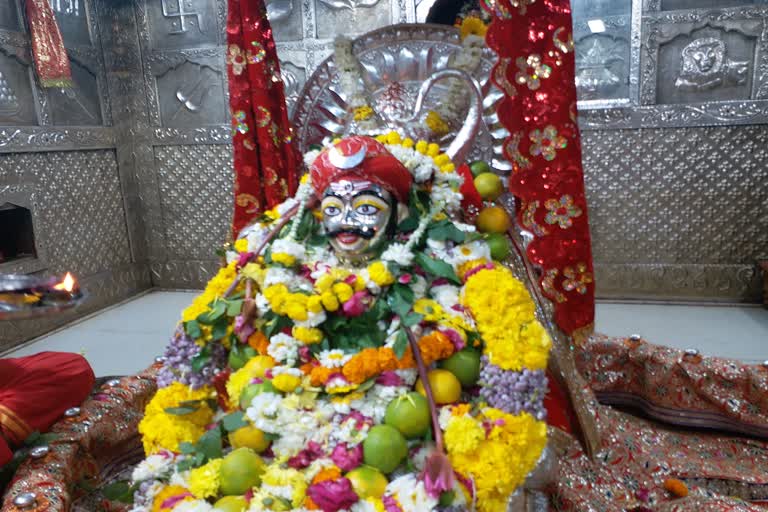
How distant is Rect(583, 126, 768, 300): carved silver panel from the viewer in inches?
187

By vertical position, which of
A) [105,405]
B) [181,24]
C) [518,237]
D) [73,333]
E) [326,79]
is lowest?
[73,333]

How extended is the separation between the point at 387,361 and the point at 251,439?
1.62 ft

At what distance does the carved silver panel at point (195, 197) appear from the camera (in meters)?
5.84

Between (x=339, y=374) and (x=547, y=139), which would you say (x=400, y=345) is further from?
(x=547, y=139)

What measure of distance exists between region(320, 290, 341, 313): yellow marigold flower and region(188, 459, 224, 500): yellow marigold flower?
0.57 metres

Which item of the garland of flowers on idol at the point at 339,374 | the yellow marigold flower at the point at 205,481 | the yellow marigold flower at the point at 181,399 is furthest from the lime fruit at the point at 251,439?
the yellow marigold flower at the point at 181,399

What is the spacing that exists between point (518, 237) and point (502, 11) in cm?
87

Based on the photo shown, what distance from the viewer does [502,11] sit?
7.20ft

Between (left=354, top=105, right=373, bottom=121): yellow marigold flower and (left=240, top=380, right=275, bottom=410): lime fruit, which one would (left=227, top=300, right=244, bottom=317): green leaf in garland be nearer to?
(left=240, top=380, right=275, bottom=410): lime fruit

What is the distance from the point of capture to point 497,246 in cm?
223

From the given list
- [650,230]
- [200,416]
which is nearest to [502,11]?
[200,416]

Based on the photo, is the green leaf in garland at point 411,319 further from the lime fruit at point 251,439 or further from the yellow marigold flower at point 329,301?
the lime fruit at point 251,439

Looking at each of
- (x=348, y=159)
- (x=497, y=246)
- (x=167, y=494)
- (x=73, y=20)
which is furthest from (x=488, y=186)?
(x=73, y=20)

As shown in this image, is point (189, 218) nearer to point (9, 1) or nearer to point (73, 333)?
point (73, 333)
